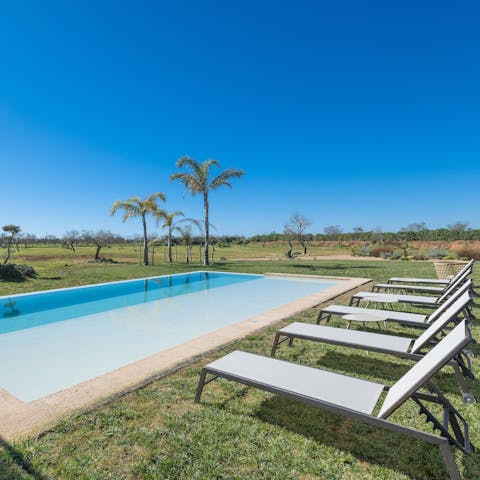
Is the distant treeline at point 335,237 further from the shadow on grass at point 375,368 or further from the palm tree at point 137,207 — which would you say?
the shadow on grass at point 375,368

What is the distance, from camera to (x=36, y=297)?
368 inches

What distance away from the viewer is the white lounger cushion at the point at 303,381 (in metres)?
2.30

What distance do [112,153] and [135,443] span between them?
31510 mm

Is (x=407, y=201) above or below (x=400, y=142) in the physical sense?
below

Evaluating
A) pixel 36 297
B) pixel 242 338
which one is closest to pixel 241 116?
pixel 36 297

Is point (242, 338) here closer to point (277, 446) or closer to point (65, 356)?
point (277, 446)

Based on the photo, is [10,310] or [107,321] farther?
[10,310]

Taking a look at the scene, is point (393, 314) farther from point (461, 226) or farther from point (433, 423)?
point (461, 226)

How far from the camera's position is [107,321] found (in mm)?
7031

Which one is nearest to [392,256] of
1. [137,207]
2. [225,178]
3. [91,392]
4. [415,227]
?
[225,178]

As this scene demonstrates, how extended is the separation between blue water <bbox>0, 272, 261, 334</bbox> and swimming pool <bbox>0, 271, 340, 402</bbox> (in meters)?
0.02

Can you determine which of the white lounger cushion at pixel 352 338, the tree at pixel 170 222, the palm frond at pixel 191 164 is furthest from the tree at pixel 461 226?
the white lounger cushion at pixel 352 338

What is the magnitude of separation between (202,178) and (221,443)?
57.4ft

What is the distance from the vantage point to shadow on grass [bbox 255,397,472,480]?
2115 millimetres
